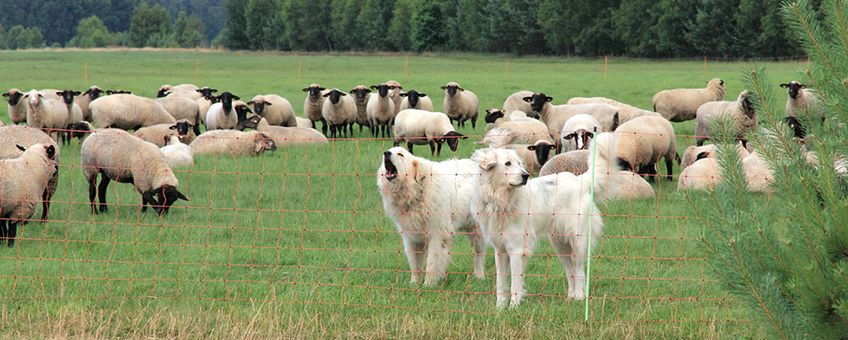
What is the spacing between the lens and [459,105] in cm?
2447

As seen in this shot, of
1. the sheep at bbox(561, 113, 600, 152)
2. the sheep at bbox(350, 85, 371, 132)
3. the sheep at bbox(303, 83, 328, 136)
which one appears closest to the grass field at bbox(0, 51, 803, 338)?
the sheep at bbox(561, 113, 600, 152)

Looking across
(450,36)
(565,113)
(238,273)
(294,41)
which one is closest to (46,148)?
(238,273)

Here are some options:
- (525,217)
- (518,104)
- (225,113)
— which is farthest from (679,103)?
(525,217)

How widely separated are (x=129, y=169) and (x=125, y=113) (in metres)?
9.15

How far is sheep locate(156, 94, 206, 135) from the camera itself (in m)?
23.2

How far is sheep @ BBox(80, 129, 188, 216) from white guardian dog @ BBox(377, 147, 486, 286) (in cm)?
440

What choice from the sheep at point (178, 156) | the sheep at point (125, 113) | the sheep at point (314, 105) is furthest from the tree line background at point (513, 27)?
the sheep at point (178, 156)

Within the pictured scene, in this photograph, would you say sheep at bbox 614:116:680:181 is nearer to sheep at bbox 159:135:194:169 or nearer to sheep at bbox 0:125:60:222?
sheep at bbox 159:135:194:169

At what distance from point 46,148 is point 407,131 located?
366 inches

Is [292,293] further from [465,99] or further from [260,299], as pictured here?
[465,99]

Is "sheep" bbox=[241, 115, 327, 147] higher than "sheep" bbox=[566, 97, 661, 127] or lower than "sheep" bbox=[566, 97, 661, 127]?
lower

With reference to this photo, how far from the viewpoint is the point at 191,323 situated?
7195 mm

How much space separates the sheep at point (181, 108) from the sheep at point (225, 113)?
23.0 inches

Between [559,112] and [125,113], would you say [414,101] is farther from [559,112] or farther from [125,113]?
[125,113]
